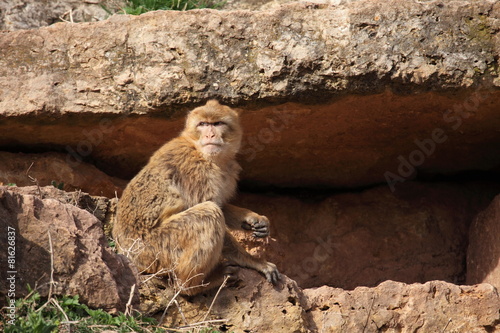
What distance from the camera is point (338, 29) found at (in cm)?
658

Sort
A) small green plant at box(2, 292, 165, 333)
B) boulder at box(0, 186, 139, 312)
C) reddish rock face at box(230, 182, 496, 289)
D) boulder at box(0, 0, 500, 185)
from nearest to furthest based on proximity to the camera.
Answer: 1. small green plant at box(2, 292, 165, 333)
2. boulder at box(0, 186, 139, 312)
3. boulder at box(0, 0, 500, 185)
4. reddish rock face at box(230, 182, 496, 289)

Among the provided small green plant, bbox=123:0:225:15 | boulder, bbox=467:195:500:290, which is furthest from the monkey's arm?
small green plant, bbox=123:0:225:15

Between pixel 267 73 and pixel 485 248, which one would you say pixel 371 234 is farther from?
pixel 267 73

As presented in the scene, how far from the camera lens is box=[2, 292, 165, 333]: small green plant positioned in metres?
4.34

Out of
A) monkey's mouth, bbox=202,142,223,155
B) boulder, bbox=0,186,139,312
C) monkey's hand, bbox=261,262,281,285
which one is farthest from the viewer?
monkey's mouth, bbox=202,142,223,155

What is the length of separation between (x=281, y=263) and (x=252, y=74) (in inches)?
98.6

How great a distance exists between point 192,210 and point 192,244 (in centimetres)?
32

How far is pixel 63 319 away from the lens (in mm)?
4586

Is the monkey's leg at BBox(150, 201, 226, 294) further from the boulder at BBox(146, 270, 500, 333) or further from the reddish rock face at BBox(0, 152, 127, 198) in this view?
the reddish rock face at BBox(0, 152, 127, 198)

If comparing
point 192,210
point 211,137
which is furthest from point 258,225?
point 211,137

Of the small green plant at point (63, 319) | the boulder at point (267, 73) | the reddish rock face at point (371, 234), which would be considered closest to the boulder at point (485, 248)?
the reddish rock face at point (371, 234)

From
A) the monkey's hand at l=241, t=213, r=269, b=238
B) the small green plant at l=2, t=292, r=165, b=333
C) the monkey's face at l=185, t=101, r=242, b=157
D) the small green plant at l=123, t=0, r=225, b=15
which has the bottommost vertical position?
the small green plant at l=2, t=292, r=165, b=333

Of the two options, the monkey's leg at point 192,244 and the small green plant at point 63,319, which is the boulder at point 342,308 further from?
the small green plant at point 63,319

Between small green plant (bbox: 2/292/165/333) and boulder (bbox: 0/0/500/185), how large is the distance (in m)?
2.43
